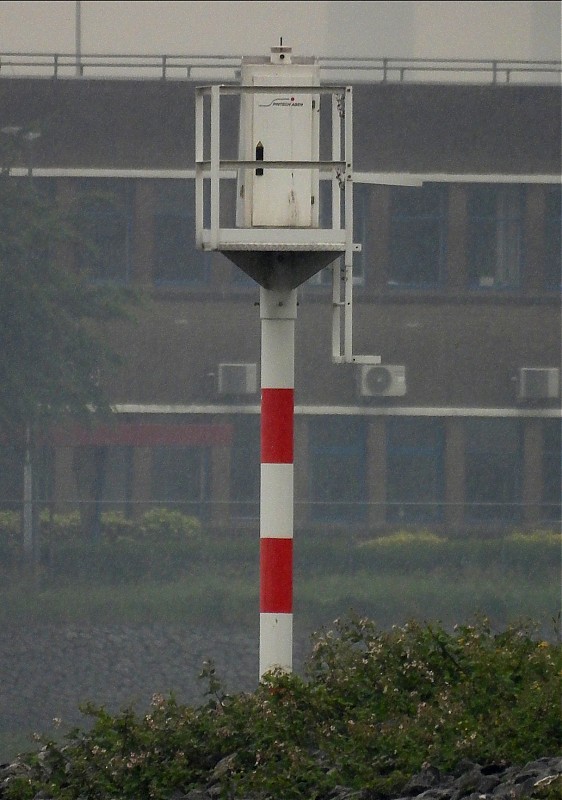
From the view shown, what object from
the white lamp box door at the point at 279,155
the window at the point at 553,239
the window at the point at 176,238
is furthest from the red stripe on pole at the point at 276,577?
the window at the point at 553,239

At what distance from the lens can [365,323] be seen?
15938 mm

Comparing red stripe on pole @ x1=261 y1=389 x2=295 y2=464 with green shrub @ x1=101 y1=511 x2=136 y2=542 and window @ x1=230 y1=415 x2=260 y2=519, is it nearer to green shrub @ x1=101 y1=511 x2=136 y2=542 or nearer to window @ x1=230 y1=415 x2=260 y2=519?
green shrub @ x1=101 y1=511 x2=136 y2=542

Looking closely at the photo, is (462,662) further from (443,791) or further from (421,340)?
(421,340)

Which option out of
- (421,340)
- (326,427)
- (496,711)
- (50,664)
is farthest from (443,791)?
(421,340)

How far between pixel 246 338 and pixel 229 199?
1.52 metres

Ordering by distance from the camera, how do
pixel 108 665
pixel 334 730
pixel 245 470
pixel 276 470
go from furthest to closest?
pixel 245 470 → pixel 108 665 → pixel 276 470 → pixel 334 730

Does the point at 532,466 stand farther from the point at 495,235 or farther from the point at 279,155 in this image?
the point at 279,155

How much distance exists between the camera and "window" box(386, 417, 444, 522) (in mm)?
15578

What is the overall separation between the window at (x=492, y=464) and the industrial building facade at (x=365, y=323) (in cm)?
2

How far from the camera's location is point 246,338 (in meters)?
16.1

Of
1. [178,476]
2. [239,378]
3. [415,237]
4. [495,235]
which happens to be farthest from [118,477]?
[495,235]

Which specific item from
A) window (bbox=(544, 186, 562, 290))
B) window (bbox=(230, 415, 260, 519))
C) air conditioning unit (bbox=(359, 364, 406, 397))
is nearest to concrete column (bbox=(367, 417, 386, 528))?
air conditioning unit (bbox=(359, 364, 406, 397))

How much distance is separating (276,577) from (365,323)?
10193 millimetres

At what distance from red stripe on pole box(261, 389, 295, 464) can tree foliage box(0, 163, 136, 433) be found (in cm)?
815
